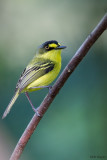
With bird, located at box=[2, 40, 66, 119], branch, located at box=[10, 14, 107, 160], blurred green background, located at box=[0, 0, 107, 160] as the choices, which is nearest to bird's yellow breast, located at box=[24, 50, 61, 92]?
bird, located at box=[2, 40, 66, 119]

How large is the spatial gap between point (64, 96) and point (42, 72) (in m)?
1.38

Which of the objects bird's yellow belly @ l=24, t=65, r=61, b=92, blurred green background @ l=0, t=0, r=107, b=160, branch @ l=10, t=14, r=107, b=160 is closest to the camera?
branch @ l=10, t=14, r=107, b=160

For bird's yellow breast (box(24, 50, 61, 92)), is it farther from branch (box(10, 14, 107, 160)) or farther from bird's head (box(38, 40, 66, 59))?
branch (box(10, 14, 107, 160))

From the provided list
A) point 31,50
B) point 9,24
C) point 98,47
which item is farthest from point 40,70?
point 9,24

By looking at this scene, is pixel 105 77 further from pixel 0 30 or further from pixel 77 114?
pixel 0 30

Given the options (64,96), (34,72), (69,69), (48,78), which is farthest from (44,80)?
(64,96)

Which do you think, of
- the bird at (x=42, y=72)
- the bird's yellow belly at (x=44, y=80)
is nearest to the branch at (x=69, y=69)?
the bird at (x=42, y=72)

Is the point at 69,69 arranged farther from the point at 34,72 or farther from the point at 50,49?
the point at 50,49

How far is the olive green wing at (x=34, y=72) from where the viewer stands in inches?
128

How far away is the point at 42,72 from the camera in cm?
328

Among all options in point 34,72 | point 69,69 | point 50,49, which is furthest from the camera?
point 50,49

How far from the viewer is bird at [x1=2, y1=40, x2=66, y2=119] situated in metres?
3.19

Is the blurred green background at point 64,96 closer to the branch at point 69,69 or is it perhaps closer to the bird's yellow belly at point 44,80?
the bird's yellow belly at point 44,80

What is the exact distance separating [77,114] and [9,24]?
279 centimetres
